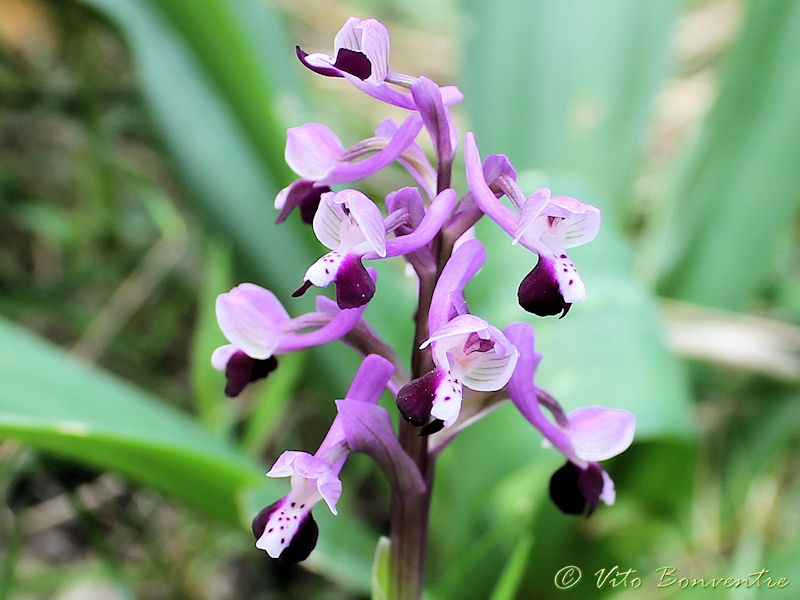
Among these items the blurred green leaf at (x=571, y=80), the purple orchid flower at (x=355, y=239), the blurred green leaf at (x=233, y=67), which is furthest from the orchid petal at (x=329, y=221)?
the blurred green leaf at (x=571, y=80)

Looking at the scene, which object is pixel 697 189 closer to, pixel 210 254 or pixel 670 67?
pixel 670 67

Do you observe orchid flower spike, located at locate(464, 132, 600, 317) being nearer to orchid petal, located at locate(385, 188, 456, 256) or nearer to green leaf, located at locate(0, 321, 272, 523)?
orchid petal, located at locate(385, 188, 456, 256)

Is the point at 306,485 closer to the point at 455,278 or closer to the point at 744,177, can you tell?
the point at 455,278

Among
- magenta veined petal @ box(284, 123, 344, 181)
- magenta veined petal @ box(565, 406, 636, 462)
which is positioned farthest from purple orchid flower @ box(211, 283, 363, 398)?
magenta veined petal @ box(565, 406, 636, 462)

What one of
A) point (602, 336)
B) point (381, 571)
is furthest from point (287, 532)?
point (602, 336)

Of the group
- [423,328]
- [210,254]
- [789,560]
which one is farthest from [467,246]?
[210,254]
